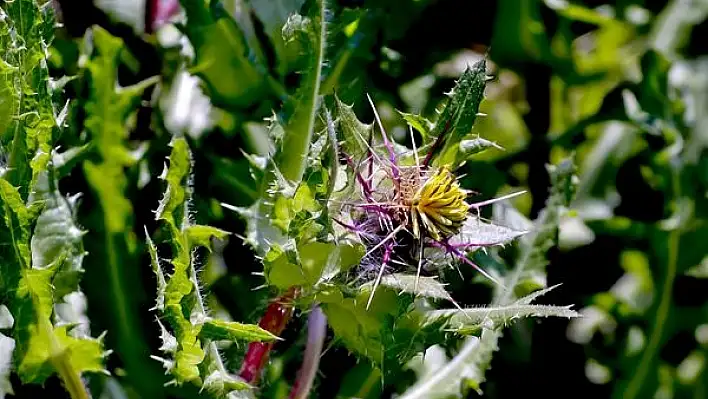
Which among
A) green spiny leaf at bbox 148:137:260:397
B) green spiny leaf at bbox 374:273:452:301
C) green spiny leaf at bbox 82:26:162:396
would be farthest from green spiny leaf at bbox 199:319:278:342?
green spiny leaf at bbox 82:26:162:396

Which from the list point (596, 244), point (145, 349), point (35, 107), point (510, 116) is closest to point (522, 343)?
point (596, 244)

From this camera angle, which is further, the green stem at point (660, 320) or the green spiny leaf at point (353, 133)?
the green stem at point (660, 320)

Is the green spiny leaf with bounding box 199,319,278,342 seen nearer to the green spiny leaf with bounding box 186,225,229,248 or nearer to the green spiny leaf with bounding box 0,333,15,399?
the green spiny leaf with bounding box 186,225,229,248

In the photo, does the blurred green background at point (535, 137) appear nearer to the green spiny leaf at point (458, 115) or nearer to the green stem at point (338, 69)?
the green stem at point (338, 69)

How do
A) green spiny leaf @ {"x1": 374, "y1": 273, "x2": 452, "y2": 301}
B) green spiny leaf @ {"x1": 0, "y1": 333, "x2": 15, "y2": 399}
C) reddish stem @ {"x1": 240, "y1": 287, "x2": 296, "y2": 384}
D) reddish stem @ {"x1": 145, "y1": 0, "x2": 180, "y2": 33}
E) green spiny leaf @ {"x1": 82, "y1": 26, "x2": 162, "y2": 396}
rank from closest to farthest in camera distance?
1. green spiny leaf @ {"x1": 374, "y1": 273, "x2": 452, "y2": 301}
2. reddish stem @ {"x1": 240, "y1": 287, "x2": 296, "y2": 384}
3. green spiny leaf @ {"x1": 0, "y1": 333, "x2": 15, "y2": 399}
4. green spiny leaf @ {"x1": 82, "y1": 26, "x2": 162, "y2": 396}
5. reddish stem @ {"x1": 145, "y1": 0, "x2": 180, "y2": 33}

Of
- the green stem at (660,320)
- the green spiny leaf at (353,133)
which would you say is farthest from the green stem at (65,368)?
the green stem at (660,320)

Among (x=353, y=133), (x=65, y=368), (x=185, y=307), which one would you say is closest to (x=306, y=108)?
(x=353, y=133)
